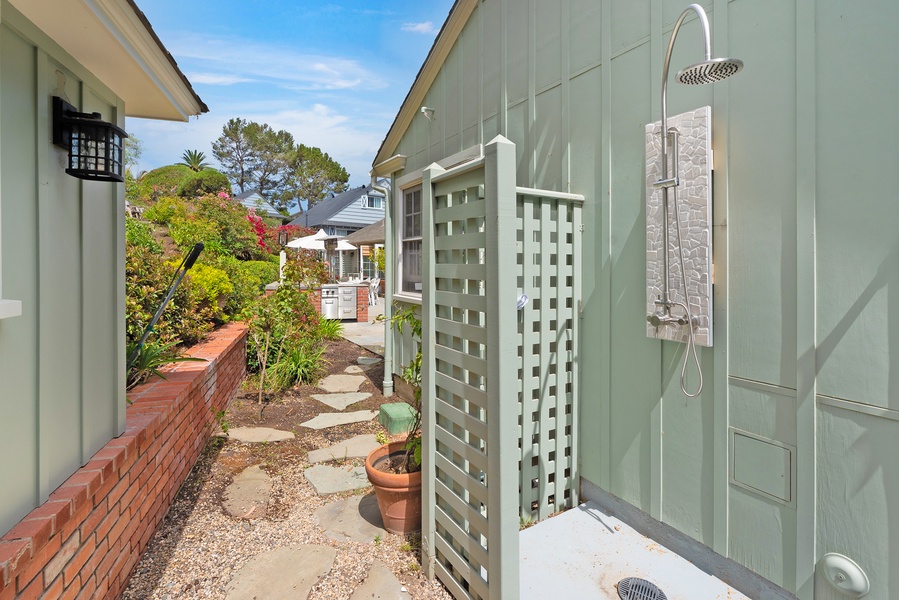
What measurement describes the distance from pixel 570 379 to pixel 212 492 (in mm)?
2657

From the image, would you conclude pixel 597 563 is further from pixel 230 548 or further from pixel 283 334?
pixel 283 334

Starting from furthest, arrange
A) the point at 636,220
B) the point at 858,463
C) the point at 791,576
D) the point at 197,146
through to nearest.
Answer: the point at 197,146 < the point at 636,220 < the point at 791,576 < the point at 858,463

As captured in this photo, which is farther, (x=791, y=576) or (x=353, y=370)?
(x=353, y=370)

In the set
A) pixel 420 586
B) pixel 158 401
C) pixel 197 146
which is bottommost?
pixel 420 586

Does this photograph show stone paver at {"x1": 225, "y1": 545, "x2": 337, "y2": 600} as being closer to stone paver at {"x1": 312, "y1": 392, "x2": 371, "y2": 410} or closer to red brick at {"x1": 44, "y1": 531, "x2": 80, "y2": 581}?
red brick at {"x1": 44, "y1": 531, "x2": 80, "y2": 581}

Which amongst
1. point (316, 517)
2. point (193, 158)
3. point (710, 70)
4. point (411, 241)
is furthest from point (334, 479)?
point (193, 158)

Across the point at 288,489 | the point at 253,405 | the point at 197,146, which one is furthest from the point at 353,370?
the point at 197,146

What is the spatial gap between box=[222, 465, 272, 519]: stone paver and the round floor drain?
2.22 metres

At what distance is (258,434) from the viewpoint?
443 centimetres

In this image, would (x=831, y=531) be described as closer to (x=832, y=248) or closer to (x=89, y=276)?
(x=832, y=248)

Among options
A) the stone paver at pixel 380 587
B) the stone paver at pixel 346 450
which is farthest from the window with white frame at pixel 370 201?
the stone paver at pixel 380 587

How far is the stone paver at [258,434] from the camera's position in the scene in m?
4.30

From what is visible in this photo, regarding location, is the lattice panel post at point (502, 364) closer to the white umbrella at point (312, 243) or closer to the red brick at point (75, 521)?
the red brick at point (75, 521)

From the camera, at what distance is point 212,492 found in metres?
3.30
